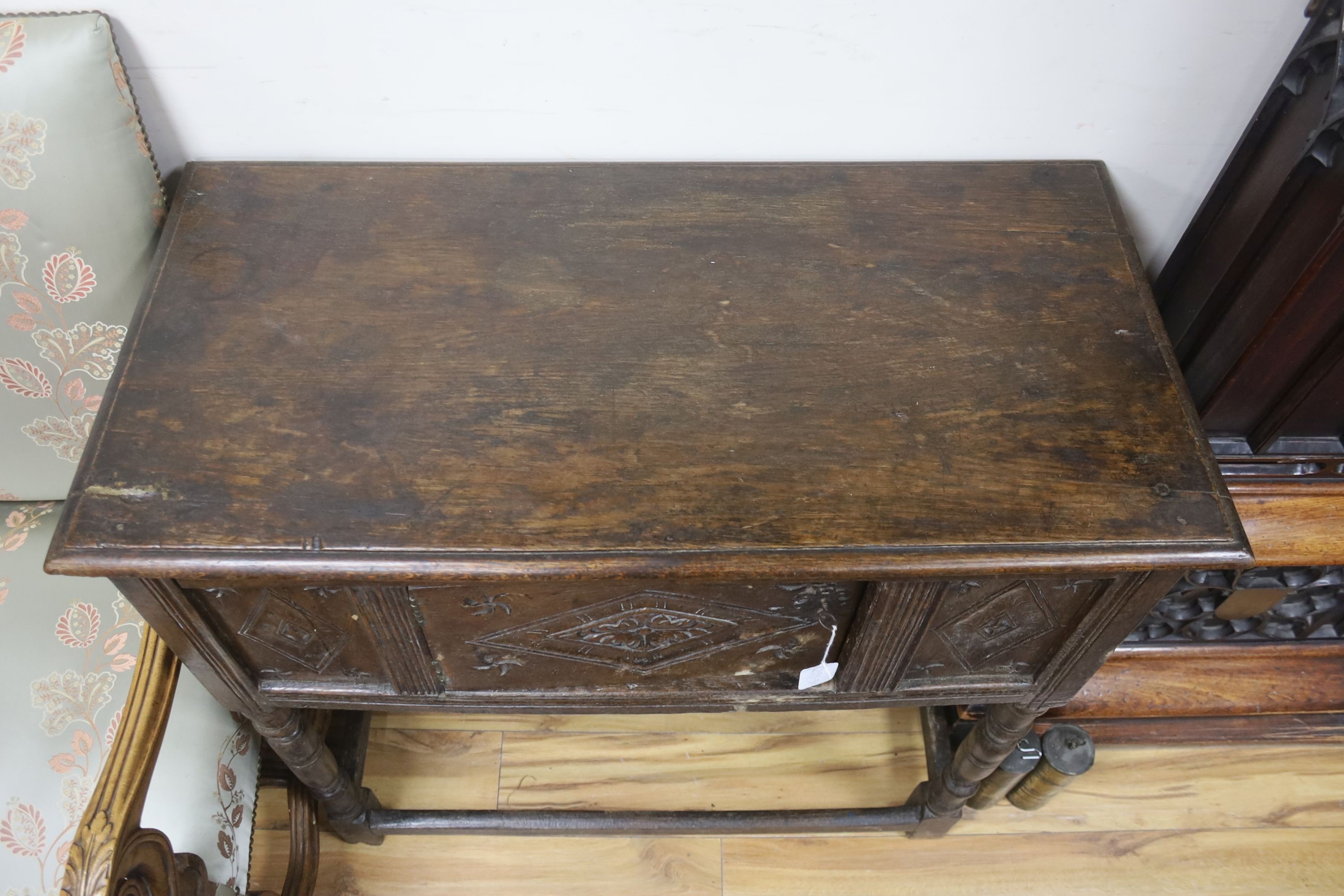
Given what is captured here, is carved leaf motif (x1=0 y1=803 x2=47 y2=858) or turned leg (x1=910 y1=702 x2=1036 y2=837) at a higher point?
carved leaf motif (x1=0 y1=803 x2=47 y2=858)

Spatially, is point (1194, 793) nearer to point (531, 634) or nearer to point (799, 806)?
point (799, 806)

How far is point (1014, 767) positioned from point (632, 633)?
0.69 meters

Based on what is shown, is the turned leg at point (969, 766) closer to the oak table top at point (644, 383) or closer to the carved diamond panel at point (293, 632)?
the oak table top at point (644, 383)

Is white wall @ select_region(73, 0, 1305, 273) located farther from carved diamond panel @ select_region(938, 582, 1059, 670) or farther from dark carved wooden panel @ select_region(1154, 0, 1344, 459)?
carved diamond panel @ select_region(938, 582, 1059, 670)

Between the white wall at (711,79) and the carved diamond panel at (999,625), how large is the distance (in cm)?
54

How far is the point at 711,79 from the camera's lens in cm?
106

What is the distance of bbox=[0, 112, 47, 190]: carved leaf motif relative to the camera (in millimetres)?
953

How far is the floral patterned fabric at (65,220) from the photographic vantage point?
A: 3.11 ft

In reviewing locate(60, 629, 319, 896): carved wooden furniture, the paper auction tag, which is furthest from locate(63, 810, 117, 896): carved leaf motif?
the paper auction tag

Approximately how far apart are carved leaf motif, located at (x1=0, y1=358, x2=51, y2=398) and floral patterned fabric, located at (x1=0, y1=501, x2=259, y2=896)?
185mm

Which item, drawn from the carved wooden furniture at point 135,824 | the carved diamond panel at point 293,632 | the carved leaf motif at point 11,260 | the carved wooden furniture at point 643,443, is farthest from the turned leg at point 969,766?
the carved leaf motif at point 11,260

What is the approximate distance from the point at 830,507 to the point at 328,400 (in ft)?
1.60

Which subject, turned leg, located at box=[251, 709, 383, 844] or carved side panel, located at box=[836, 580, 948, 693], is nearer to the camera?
carved side panel, located at box=[836, 580, 948, 693]

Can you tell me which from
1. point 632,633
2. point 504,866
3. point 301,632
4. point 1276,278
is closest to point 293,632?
point 301,632
